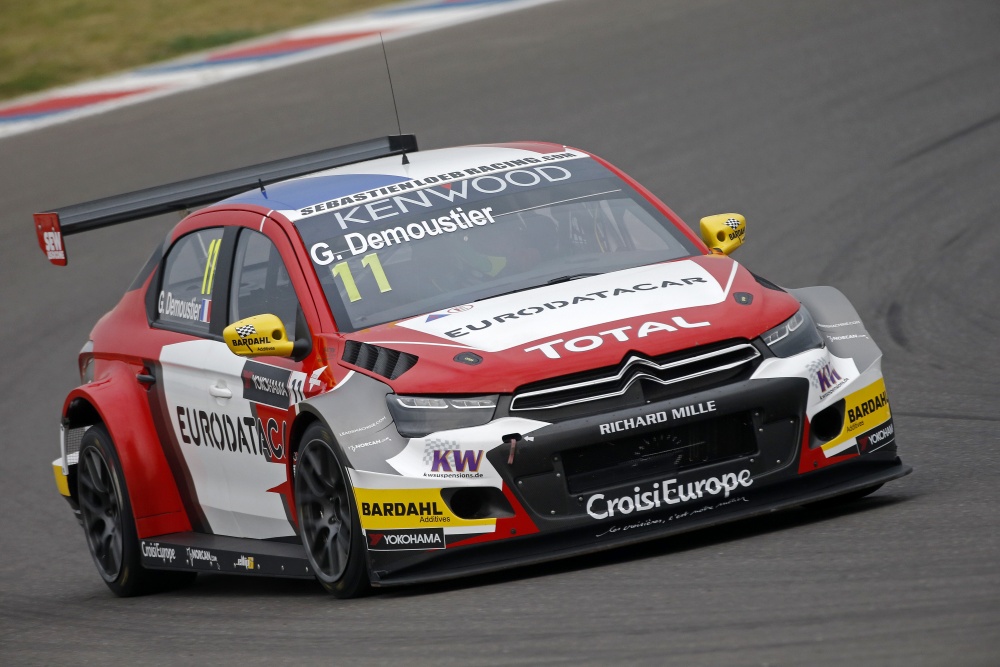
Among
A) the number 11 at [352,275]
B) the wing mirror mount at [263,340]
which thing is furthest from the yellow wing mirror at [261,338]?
the number 11 at [352,275]

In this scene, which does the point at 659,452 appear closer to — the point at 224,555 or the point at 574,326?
the point at 574,326

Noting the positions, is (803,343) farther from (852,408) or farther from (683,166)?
(683,166)

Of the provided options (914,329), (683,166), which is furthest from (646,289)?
(683,166)

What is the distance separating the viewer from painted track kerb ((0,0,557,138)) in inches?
713

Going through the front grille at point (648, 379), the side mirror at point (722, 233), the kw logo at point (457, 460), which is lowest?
the kw logo at point (457, 460)

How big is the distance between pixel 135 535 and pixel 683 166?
7372 millimetres

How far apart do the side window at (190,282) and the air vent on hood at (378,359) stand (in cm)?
134

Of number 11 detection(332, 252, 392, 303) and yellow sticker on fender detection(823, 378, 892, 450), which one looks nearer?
yellow sticker on fender detection(823, 378, 892, 450)

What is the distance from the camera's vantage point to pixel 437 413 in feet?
18.1

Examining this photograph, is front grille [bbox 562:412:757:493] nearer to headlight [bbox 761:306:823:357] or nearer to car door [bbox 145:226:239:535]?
headlight [bbox 761:306:823:357]

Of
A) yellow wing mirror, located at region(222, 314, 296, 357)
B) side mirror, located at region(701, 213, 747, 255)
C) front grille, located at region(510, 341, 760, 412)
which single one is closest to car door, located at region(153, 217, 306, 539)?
yellow wing mirror, located at region(222, 314, 296, 357)

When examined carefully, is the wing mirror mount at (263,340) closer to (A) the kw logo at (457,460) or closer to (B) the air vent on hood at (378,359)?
(B) the air vent on hood at (378,359)

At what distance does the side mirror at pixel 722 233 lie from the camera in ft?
22.0

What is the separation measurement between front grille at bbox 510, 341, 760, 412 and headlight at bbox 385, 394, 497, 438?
107mm
